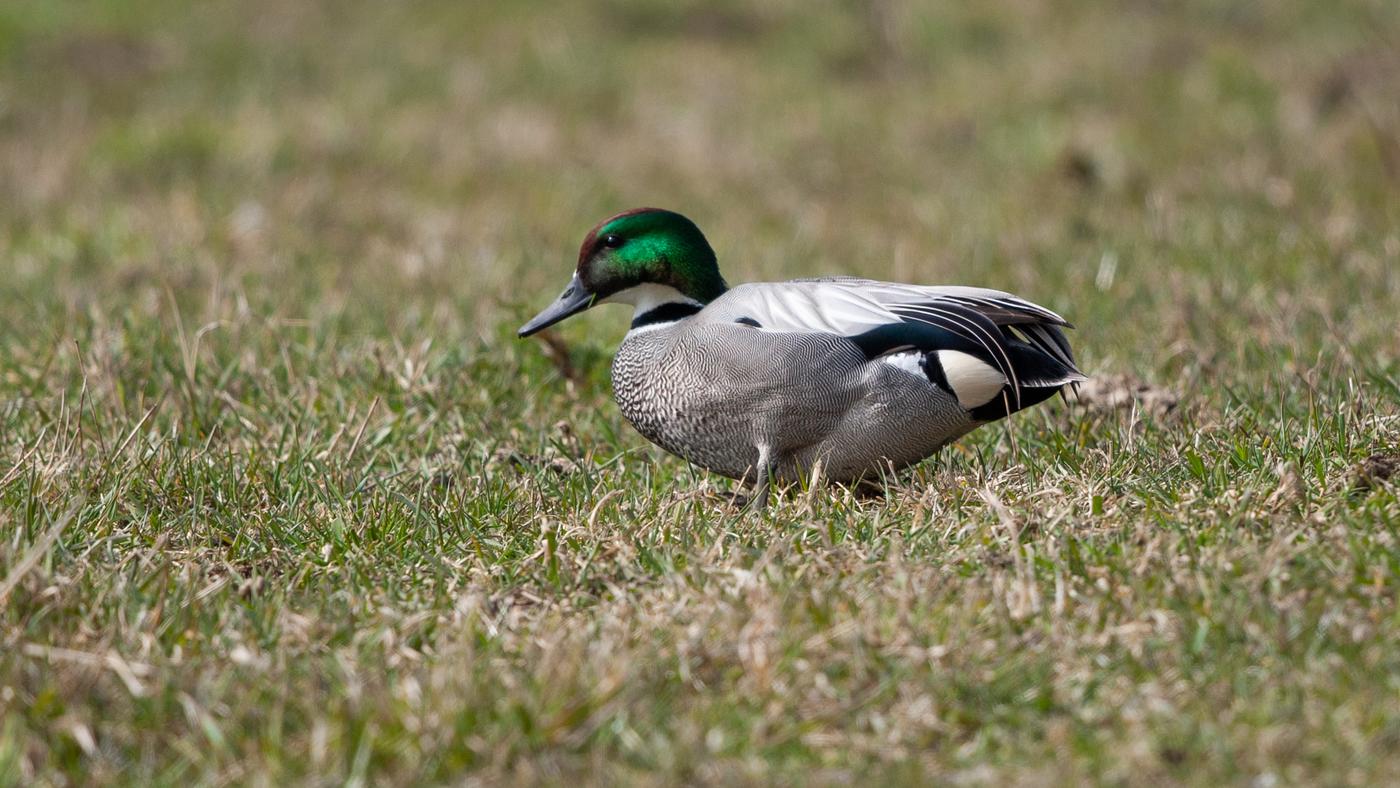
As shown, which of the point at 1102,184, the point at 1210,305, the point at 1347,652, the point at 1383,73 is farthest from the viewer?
the point at 1383,73

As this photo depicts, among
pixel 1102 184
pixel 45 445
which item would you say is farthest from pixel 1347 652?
pixel 1102 184

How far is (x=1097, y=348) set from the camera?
5348 mm

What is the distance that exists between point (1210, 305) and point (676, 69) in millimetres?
5812

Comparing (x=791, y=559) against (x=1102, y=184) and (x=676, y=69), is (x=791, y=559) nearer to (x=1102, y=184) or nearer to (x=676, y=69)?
(x=1102, y=184)

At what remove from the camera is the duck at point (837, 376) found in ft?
12.0

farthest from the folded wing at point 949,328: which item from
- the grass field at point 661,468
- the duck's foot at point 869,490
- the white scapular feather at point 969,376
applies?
the duck's foot at point 869,490

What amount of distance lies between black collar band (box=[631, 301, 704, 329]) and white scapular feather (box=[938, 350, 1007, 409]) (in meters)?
0.75

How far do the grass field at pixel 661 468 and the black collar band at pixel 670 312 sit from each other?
384 millimetres

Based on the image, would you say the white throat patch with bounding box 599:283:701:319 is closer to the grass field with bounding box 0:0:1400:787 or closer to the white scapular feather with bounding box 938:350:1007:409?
the grass field with bounding box 0:0:1400:787

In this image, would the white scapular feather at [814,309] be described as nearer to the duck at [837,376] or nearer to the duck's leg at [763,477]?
the duck at [837,376]

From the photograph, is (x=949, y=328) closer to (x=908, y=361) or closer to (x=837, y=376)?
(x=908, y=361)

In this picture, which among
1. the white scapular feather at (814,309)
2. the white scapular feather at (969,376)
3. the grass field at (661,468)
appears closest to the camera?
the grass field at (661,468)

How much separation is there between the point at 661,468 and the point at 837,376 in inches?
28.6

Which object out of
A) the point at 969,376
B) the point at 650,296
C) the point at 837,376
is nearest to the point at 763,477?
the point at 837,376
